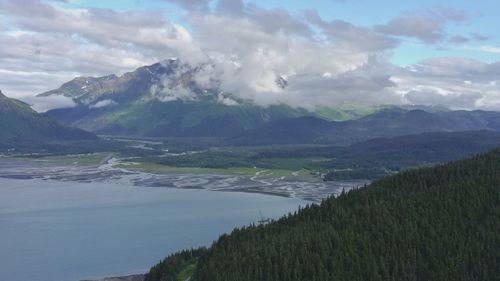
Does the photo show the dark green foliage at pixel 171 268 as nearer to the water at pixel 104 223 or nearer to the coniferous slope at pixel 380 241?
the coniferous slope at pixel 380 241

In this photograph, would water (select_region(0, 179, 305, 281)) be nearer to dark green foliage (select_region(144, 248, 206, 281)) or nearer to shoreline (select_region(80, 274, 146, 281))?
shoreline (select_region(80, 274, 146, 281))

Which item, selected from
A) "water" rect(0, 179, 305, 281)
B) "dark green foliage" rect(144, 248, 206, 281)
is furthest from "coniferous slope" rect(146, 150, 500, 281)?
"water" rect(0, 179, 305, 281)

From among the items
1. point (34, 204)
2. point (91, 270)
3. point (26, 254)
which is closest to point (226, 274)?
point (91, 270)

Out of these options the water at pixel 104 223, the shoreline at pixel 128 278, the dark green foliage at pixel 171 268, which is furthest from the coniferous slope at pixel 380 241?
the water at pixel 104 223

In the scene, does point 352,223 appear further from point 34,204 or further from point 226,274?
point 34,204

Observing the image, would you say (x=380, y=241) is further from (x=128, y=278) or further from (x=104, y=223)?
(x=104, y=223)

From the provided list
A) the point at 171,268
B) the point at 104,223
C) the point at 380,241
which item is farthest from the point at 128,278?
the point at 104,223

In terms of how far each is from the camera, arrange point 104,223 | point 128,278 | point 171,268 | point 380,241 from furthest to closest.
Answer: point 104,223
point 128,278
point 171,268
point 380,241
